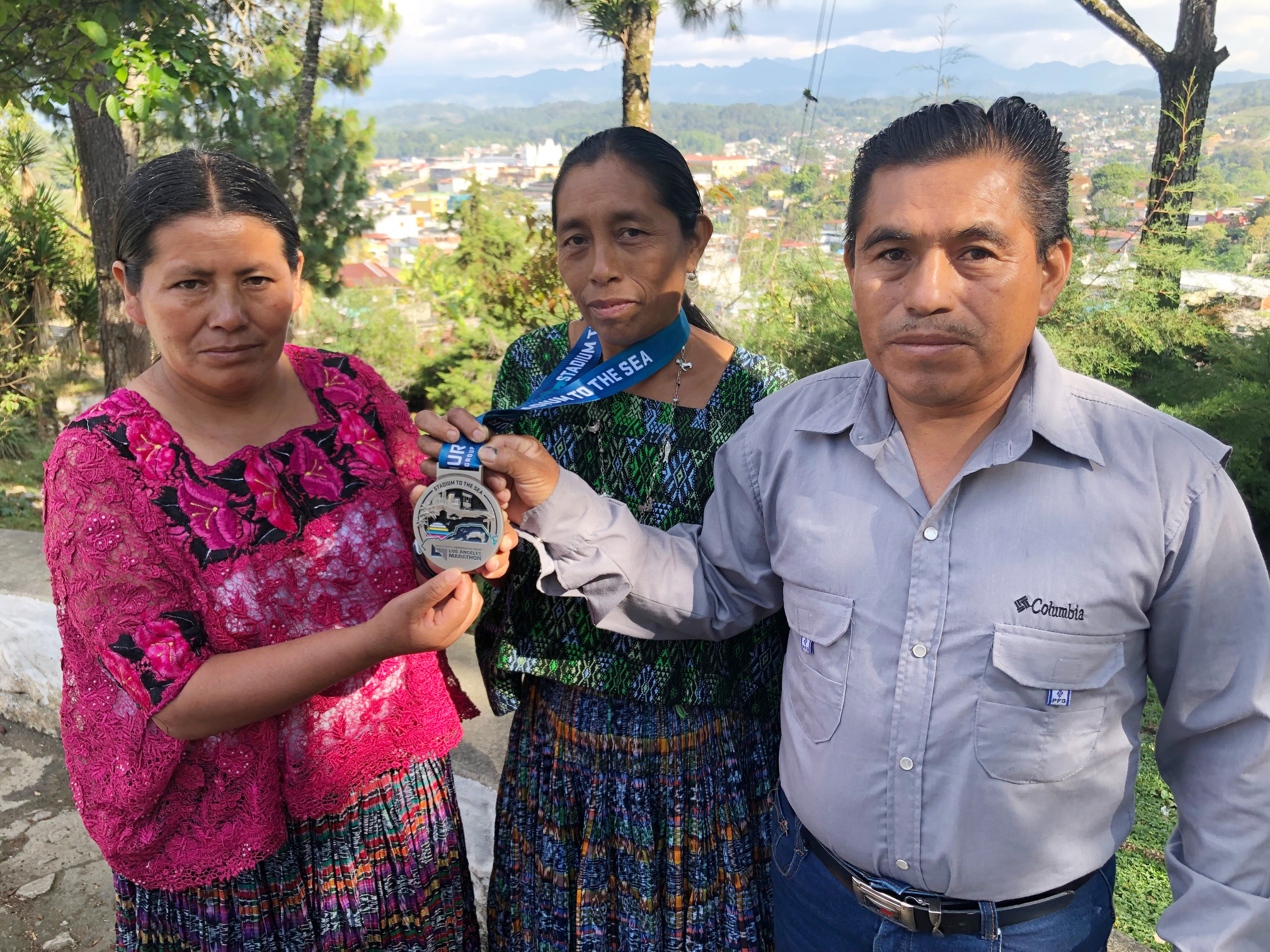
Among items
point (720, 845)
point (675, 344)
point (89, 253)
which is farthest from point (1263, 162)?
point (89, 253)

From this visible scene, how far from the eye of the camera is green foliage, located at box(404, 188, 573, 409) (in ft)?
35.2

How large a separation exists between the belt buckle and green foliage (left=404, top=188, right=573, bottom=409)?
870cm

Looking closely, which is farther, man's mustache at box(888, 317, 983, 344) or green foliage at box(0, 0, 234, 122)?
green foliage at box(0, 0, 234, 122)

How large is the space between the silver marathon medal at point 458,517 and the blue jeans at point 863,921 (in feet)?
2.91

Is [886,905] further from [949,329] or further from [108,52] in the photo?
[108,52]

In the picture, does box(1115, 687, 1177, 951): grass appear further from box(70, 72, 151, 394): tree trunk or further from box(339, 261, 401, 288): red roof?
box(339, 261, 401, 288): red roof

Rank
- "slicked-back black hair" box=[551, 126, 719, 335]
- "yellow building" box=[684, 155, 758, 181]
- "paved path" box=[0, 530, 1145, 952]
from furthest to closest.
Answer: "yellow building" box=[684, 155, 758, 181]
"paved path" box=[0, 530, 1145, 952]
"slicked-back black hair" box=[551, 126, 719, 335]

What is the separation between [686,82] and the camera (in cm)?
17338

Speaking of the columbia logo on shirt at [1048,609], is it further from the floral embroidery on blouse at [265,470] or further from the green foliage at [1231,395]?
the green foliage at [1231,395]

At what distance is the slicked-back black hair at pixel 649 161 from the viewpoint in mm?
2254

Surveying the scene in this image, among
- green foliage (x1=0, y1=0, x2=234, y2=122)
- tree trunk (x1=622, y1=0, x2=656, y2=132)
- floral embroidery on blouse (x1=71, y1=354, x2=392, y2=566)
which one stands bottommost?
floral embroidery on blouse (x1=71, y1=354, x2=392, y2=566)

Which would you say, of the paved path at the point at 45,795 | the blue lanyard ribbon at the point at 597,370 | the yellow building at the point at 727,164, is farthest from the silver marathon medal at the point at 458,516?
the yellow building at the point at 727,164

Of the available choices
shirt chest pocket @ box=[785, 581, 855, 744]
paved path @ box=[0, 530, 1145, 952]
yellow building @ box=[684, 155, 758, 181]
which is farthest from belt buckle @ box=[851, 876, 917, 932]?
yellow building @ box=[684, 155, 758, 181]

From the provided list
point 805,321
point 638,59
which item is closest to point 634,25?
point 638,59
